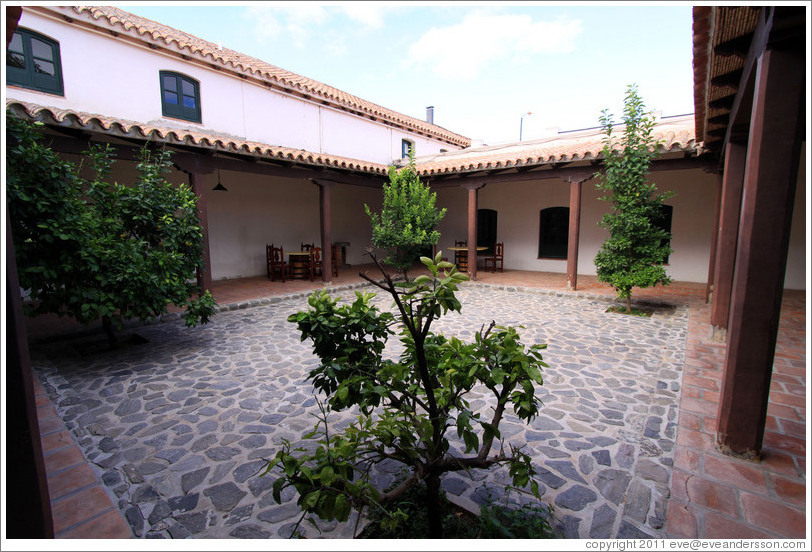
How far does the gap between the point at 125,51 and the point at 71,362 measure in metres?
6.98

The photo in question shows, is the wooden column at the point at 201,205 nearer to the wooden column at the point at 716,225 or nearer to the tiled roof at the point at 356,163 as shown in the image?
the tiled roof at the point at 356,163

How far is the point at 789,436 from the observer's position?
3154 millimetres

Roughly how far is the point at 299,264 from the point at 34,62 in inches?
259

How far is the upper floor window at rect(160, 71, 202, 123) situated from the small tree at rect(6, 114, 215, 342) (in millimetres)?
4496

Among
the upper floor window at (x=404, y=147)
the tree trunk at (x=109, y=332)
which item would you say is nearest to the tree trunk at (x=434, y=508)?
the tree trunk at (x=109, y=332)

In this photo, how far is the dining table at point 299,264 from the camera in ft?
36.7

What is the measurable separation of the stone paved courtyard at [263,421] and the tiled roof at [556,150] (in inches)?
149

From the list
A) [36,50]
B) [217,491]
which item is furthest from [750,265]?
[36,50]

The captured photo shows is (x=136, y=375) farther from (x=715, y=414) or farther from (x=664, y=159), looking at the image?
(x=664, y=159)

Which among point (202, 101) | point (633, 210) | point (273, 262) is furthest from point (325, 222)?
point (633, 210)

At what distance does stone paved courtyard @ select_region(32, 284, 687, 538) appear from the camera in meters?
2.52

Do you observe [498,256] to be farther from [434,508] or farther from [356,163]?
[434,508]

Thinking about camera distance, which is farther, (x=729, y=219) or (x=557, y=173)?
(x=557, y=173)

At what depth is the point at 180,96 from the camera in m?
9.39
